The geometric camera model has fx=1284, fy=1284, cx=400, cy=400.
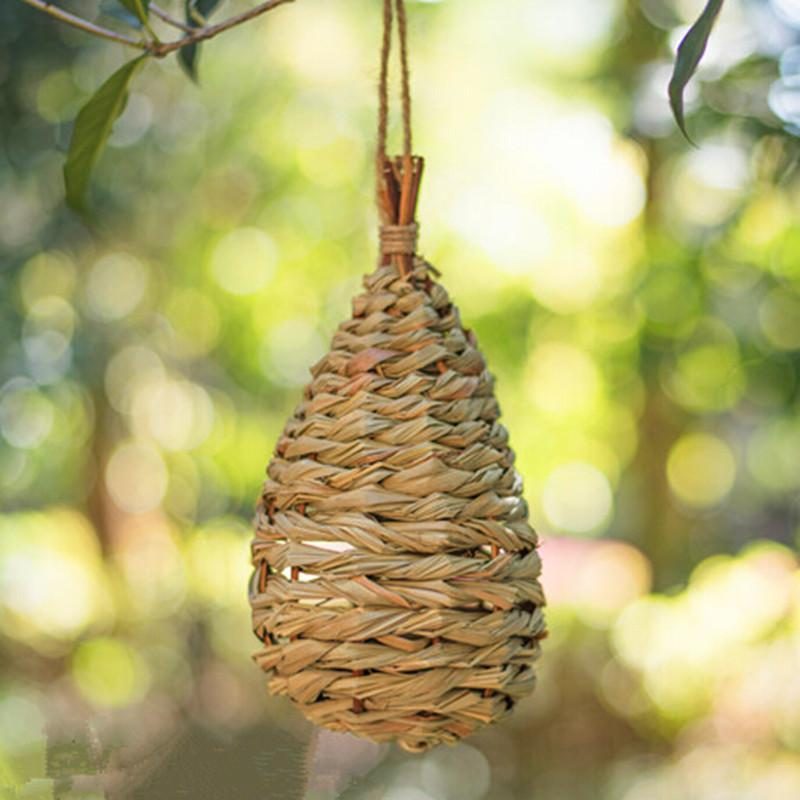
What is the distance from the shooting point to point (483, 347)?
486cm

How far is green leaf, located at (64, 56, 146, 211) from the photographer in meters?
0.85

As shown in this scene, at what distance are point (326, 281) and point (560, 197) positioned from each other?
112cm

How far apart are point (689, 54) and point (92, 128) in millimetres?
416

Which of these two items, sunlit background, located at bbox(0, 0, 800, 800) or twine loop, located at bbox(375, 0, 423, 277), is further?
sunlit background, located at bbox(0, 0, 800, 800)

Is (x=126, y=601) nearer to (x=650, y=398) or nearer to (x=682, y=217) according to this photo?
(x=650, y=398)

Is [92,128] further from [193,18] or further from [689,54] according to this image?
[689,54]

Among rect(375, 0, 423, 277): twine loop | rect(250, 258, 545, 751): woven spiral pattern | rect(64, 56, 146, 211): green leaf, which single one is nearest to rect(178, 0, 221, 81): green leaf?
rect(64, 56, 146, 211): green leaf

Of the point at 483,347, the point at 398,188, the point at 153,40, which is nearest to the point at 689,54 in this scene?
the point at 398,188

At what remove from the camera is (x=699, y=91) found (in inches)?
88.6

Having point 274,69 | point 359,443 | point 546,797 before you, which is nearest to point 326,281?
point 274,69

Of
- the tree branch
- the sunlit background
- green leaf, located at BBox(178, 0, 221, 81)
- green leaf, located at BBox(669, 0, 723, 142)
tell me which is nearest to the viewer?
green leaf, located at BBox(669, 0, 723, 142)

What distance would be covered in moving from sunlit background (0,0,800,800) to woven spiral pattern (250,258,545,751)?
1538mm

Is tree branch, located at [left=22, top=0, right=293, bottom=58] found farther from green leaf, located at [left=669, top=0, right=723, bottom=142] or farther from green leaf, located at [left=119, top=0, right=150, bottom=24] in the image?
green leaf, located at [left=669, top=0, right=723, bottom=142]

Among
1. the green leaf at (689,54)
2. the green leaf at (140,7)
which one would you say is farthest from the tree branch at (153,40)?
the green leaf at (689,54)
